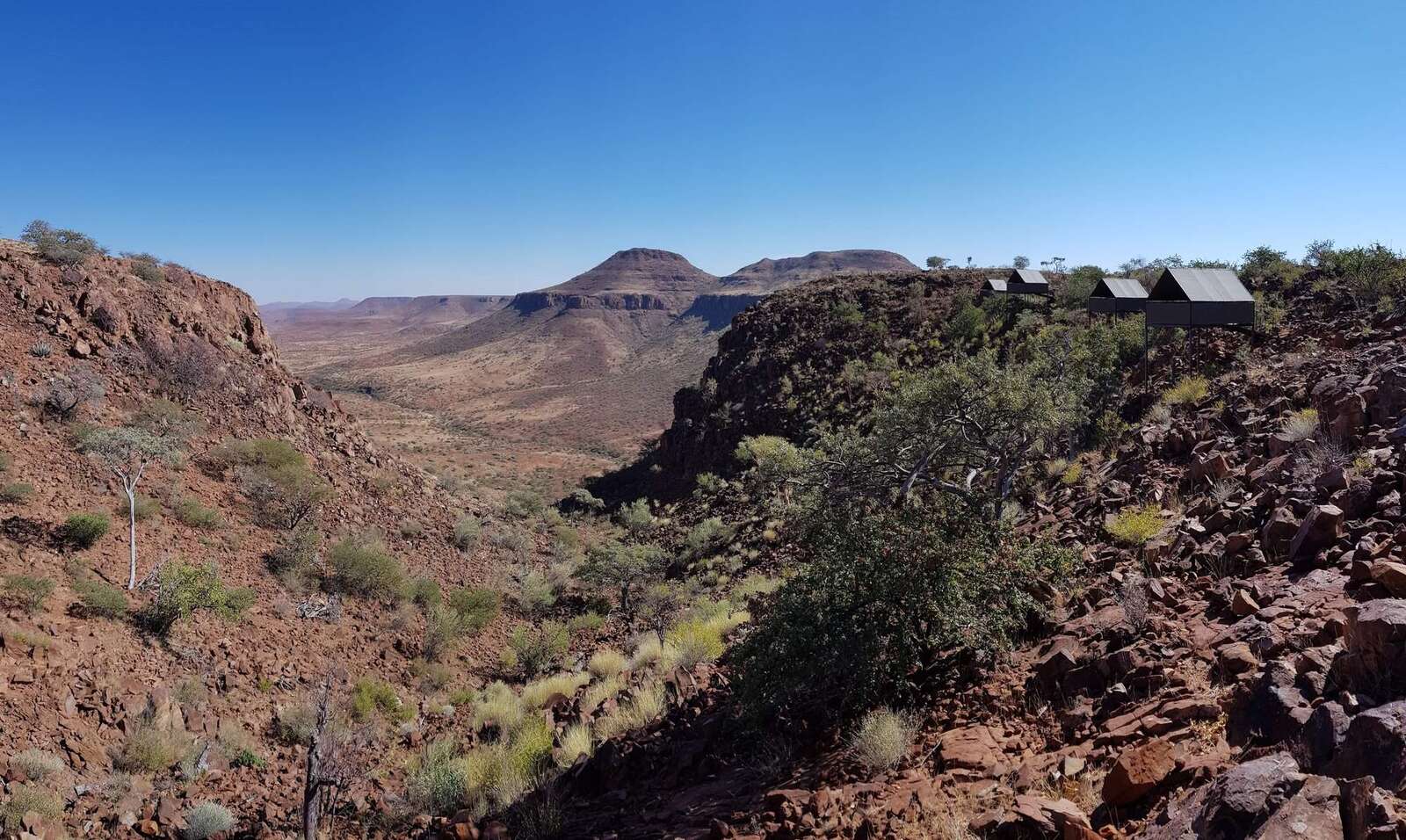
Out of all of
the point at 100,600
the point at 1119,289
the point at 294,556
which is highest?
the point at 1119,289

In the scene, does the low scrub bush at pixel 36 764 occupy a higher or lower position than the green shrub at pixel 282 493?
lower

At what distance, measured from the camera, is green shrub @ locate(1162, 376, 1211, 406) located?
1237cm

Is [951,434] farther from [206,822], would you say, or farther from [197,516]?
[197,516]

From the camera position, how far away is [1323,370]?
1016cm

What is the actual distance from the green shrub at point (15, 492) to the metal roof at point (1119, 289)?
89.0ft

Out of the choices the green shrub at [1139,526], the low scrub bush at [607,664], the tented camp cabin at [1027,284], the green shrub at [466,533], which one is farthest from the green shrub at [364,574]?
the tented camp cabin at [1027,284]

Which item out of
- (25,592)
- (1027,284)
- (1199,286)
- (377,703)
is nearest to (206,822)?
(377,703)

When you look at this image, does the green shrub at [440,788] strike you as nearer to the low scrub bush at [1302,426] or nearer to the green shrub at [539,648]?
the green shrub at [539,648]

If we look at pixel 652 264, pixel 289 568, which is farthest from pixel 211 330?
pixel 652 264

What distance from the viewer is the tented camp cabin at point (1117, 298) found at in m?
20.4

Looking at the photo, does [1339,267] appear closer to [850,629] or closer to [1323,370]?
[1323,370]

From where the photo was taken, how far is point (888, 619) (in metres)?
6.23

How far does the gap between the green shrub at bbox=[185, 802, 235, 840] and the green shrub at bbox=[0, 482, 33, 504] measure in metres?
8.41

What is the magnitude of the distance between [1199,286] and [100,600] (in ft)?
70.0
